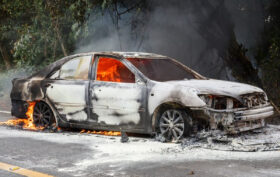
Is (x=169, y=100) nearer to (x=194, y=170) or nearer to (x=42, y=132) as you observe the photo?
(x=194, y=170)

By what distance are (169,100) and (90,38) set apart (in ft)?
28.8

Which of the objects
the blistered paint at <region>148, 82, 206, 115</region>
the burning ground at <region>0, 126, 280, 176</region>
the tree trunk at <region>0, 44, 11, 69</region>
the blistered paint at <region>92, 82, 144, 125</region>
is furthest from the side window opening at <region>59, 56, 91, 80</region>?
the tree trunk at <region>0, 44, 11, 69</region>

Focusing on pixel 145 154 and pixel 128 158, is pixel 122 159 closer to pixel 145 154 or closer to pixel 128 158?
pixel 128 158

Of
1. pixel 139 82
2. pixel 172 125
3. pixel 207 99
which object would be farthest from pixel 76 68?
pixel 207 99

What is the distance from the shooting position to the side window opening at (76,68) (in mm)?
8085

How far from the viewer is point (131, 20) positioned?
1427 cm

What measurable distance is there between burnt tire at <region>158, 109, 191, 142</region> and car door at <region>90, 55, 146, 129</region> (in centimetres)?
36

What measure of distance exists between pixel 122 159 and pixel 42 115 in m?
3.17

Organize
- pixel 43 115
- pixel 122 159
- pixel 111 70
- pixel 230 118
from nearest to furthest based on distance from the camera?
pixel 122 159 < pixel 230 118 < pixel 111 70 < pixel 43 115

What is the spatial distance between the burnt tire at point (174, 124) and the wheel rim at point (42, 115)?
2.47 metres

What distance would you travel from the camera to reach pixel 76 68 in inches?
325

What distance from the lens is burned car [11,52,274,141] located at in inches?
267

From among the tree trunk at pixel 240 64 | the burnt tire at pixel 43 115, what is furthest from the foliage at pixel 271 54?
the burnt tire at pixel 43 115

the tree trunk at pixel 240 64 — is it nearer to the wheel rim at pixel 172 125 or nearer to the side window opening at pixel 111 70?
the side window opening at pixel 111 70
